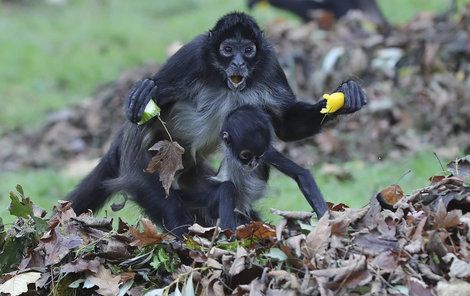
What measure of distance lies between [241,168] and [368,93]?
5875 millimetres

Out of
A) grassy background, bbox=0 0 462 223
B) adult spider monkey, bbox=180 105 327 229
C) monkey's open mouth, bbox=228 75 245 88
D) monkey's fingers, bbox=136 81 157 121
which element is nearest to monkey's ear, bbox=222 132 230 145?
adult spider monkey, bbox=180 105 327 229

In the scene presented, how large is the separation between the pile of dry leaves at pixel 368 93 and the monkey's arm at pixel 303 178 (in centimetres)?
349

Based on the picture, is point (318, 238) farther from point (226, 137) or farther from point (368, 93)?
point (368, 93)

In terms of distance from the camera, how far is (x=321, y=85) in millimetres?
12312

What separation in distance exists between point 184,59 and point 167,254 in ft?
5.98

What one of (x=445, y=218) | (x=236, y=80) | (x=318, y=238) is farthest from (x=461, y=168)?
(x=236, y=80)

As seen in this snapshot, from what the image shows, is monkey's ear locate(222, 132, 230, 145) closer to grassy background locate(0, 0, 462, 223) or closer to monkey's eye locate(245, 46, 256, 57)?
monkey's eye locate(245, 46, 256, 57)

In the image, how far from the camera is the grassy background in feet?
53.5

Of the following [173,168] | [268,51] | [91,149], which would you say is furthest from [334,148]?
[173,168]

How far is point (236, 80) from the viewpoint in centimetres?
627

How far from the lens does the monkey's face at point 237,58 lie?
6.22 meters

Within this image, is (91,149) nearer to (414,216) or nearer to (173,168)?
(173,168)

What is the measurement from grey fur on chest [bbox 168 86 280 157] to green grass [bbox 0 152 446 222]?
3.89 ft

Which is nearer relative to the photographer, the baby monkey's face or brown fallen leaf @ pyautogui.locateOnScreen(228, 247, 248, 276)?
brown fallen leaf @ pyautogui.locateOnScreen(228, 247, 248, 276)
